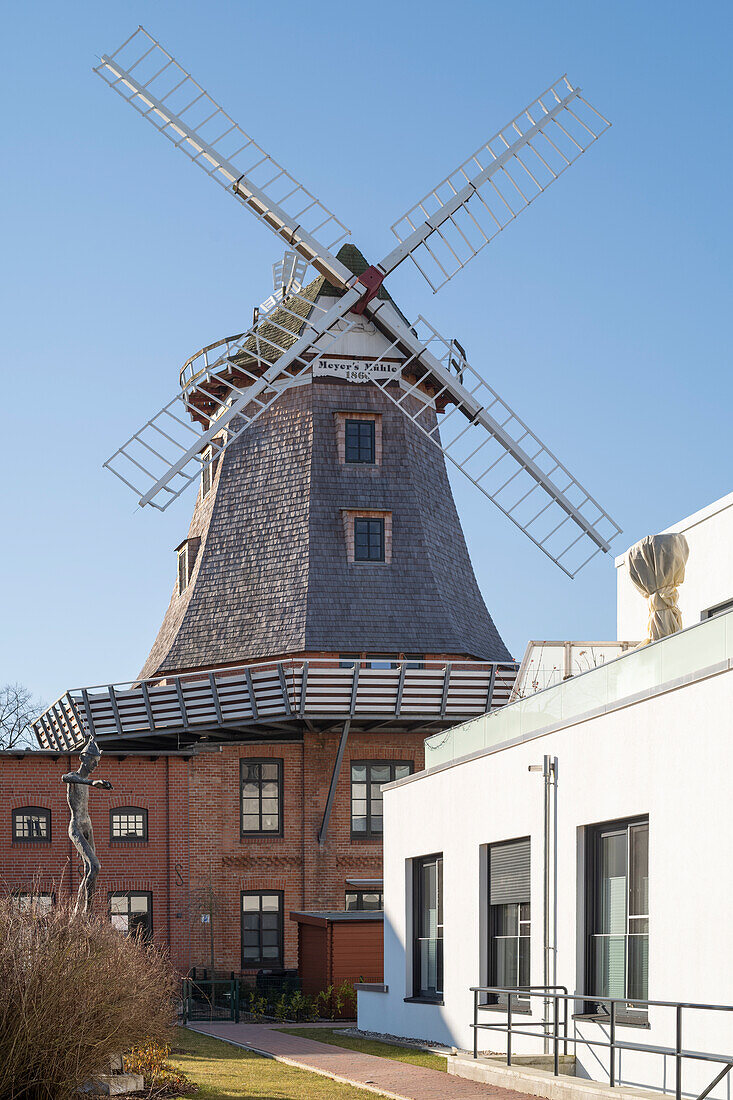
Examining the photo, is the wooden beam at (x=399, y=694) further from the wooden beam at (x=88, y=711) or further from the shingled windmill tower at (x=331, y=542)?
the wooden beam at (x=88, y=711)

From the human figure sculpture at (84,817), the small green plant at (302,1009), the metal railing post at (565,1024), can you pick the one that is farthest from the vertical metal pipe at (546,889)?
the small green plant at (302,1009)

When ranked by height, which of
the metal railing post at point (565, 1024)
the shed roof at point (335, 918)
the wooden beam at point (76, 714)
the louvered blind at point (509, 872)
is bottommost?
the shed roof at point (335, 918)

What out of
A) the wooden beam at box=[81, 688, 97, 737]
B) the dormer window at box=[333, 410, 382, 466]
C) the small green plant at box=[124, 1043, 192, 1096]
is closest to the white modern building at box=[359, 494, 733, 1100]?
the small green plant at box=[124, 1043, 192, 1096]

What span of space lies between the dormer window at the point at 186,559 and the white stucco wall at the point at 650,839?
53.7ft

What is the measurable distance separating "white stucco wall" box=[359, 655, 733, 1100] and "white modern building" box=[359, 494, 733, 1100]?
2 cm

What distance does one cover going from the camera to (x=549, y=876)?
13867mm

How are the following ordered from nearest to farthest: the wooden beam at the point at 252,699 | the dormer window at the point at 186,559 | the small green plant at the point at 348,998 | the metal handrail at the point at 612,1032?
the metal handrail at the point at 612,1032 < the small green plant at the point at 348,998 < the wooden beam at the point at 252,699 < the dormer window at the point at 186,559

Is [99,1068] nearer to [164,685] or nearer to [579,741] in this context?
[579,741]

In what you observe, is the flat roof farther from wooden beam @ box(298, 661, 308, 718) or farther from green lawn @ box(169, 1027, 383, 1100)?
wooden beam @ box(298, 661, 308, 718)

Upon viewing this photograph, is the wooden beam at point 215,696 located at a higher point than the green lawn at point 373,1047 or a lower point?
higher

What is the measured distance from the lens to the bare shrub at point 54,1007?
9.38m

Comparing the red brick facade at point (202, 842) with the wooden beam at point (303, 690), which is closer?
the wooden beam at point (303, 690)

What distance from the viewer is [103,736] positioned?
103 ft

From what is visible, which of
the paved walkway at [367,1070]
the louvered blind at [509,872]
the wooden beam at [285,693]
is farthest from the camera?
the wooden beam at [285,693]
